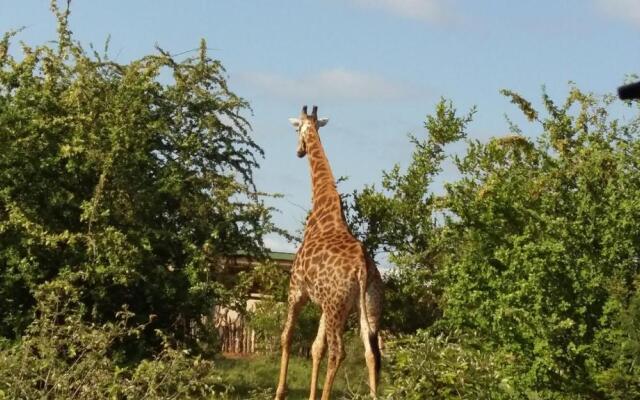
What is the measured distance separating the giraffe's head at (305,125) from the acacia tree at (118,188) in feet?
3.79

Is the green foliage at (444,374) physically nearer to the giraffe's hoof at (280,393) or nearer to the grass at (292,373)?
the giraffe's hoof at (280,393)

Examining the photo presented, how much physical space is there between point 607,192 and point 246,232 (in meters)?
5.10

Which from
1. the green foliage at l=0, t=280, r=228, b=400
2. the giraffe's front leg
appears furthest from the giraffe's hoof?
the green foliage at l=0, t=280, r=228, b=400

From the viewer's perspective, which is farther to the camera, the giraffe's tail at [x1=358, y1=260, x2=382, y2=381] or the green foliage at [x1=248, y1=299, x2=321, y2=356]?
the green foliage at [x1=248, y1=299, x2=321, y2=356]

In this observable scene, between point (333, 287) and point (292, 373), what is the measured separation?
22.2 feet

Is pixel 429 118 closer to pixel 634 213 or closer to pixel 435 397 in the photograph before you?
pixel 634 213

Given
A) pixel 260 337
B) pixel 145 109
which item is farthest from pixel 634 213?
pixel 260 337

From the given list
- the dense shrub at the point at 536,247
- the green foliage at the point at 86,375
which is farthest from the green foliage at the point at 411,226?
the green foliage at the point at 86,375

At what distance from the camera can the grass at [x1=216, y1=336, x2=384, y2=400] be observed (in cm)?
1836

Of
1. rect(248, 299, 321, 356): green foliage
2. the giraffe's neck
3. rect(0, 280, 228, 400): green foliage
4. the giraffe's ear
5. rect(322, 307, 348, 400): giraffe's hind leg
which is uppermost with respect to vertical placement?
the giraffe's ear

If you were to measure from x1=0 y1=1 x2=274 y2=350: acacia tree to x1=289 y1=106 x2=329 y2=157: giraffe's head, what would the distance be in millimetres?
1156

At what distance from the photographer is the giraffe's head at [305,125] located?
1686 cm

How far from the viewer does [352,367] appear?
2094cm

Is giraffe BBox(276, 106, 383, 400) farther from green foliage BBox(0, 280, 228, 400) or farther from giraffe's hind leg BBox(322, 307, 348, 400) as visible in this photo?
green foliage BBox(0, 280, 228, 400)
